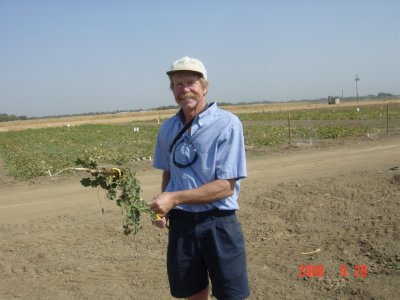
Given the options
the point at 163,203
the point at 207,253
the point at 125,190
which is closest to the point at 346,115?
the point at 125,190

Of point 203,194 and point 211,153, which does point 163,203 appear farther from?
point 211,153

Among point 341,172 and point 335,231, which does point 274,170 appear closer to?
point 341,172

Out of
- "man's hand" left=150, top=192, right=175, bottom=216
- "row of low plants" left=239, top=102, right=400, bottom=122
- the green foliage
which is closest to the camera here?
"man's hand" left=150, top=192, right=175, bottom=216

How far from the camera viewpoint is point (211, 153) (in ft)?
8.13

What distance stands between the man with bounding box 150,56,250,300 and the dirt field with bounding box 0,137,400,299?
1757mm

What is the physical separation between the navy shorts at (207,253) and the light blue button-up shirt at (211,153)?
0.29 feet

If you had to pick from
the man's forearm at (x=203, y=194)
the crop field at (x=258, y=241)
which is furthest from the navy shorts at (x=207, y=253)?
the crop field at (x=258, y=241)

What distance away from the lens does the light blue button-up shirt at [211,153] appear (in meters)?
2.47

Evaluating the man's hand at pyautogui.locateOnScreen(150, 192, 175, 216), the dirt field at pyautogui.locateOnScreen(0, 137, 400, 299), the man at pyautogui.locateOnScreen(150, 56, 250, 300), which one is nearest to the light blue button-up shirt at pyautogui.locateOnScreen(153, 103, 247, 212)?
the man at pyautogui.locateOnScreen(150, 56, 250, 300)

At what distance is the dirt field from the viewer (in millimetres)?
4445

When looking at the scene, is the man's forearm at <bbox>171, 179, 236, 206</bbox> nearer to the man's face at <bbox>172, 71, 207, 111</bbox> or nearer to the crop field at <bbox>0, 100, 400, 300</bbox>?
the man's face at <bbox>172, 71, 207, 111</bbox>

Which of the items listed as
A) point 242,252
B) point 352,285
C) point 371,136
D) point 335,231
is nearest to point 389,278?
point 352,285

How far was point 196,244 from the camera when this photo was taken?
2.62 meters

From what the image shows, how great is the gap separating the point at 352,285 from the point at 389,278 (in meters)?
0.39
